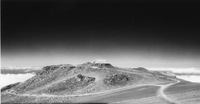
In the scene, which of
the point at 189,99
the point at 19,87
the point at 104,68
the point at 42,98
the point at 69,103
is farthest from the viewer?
the point at 19,87

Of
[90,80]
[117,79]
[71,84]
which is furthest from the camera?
[71,84]

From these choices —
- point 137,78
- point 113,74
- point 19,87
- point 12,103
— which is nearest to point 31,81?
point 19,87

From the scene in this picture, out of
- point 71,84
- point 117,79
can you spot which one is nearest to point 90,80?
point 71,84

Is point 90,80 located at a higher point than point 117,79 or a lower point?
lower

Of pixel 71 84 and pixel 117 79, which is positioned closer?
pixel 117 79

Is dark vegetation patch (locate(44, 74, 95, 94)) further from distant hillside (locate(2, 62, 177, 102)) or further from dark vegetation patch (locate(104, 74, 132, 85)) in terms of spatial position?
dark vegetation patch (locate(104, 74, 132, 85))

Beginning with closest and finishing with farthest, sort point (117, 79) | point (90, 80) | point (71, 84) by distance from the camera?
point (117, 79), point (90, 80), point (71, 84)

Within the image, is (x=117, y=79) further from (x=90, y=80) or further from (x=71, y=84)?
(x=71, y=84)

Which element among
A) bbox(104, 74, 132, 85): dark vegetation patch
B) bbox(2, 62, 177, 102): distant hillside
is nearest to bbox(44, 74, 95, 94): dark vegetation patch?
bbox(2, 62, 177, 102): distant hillside

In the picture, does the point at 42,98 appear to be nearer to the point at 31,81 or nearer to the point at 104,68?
the point at 104,68

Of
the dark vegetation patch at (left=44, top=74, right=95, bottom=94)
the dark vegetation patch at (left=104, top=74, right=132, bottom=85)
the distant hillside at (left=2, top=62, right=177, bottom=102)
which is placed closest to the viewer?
the distant hillside at (left=2, top=62, right=177, bottom=102)

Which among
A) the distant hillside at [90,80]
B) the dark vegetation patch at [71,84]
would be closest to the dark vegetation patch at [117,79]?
the distant hillside at [90,80]
